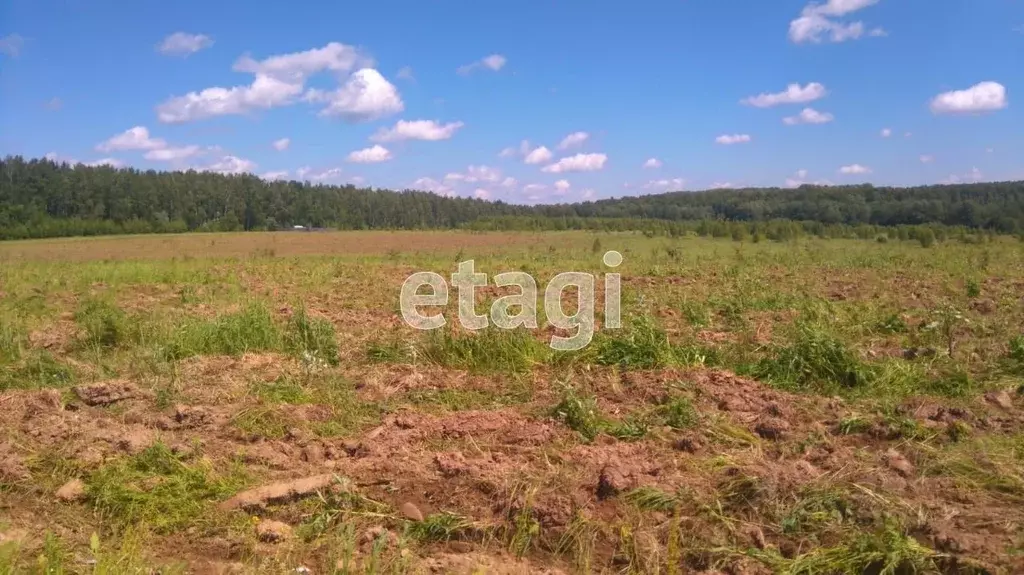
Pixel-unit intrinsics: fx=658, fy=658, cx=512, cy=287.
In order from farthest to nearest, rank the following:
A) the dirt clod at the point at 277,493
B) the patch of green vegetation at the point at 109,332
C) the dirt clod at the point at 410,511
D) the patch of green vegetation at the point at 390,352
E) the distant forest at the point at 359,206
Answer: the distant forest at the point at 359,206 < the patch of green vegetation at the point at 109,332 < the patch of green vegetation at the point at 390,352 < the dirt clod at the point at 277,493 < the dirt clod at the point at 410,511

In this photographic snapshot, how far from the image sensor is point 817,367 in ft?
17.3

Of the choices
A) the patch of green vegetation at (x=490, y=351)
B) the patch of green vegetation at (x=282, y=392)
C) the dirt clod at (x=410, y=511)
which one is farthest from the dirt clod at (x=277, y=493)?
the patch of green vegetation at (x=490, y=351)

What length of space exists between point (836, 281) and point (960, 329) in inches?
234

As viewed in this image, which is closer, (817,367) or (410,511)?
(410,511)

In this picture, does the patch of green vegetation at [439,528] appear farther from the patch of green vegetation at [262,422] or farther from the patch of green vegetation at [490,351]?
the patch of green vegetation at [490,351]

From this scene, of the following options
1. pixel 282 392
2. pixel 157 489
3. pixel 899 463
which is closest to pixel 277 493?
pixel 157 489

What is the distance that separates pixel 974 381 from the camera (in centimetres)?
509

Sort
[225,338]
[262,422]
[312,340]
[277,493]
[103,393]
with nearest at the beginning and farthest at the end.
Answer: [277,493] → [262,422] → [103,393] → [312,340] → [225,338]

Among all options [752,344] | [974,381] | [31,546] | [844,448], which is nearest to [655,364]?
[752,344]

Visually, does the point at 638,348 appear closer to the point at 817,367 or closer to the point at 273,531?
the point at 817,367

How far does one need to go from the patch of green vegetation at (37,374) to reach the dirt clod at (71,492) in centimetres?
235

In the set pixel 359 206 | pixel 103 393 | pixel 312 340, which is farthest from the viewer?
pixel 359 206

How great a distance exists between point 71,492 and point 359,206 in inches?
3619

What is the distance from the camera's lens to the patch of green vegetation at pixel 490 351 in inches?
233
